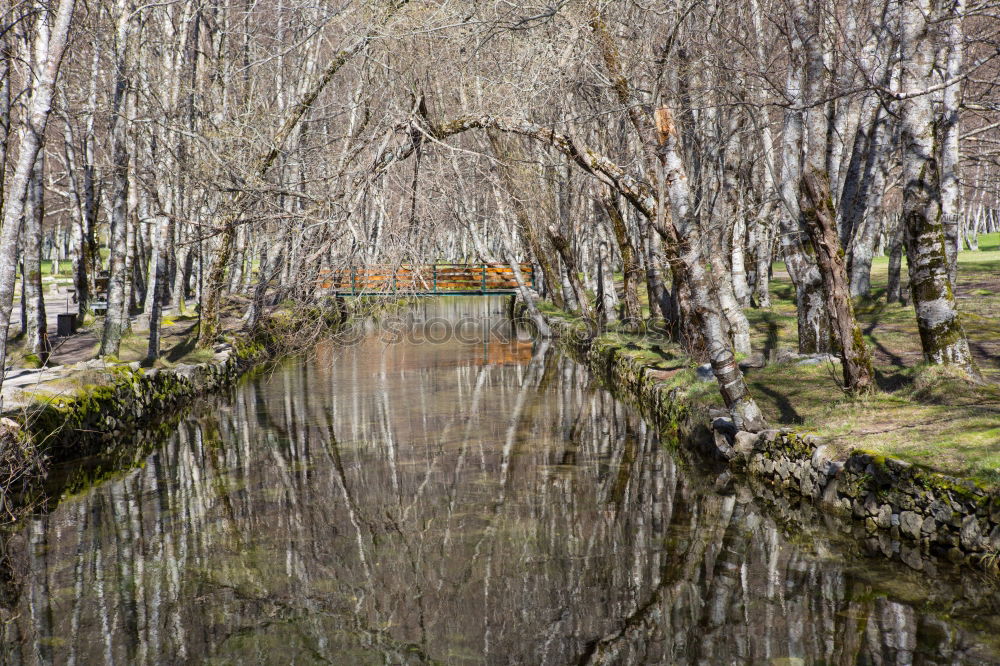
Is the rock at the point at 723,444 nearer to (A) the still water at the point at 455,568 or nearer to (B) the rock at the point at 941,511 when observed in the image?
(A) the still water at the point at 455,568

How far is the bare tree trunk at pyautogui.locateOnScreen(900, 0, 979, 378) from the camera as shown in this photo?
1083cm

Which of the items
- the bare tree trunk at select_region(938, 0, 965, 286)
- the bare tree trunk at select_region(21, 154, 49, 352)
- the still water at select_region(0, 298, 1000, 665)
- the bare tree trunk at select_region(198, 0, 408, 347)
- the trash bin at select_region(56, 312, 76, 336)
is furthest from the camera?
the trash bin at select_region(56, 312, 76, 336)

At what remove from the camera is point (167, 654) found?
646 centimetres

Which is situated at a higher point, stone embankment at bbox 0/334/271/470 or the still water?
stone embankment at bbox 0/334/271/470

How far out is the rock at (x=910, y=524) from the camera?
8.14 m

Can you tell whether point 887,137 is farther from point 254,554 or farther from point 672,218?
point 254,554

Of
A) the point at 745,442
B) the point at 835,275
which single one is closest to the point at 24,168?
the point at 745,442

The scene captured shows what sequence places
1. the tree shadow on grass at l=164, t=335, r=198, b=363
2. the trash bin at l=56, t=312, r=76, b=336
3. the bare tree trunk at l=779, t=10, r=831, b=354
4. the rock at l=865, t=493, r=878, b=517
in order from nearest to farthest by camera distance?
1. the rock at l=865, t=493, r=878, b=517
2. the bare tree trunk at l=779, t=10, r=831, b=354
3. the tree shadow on grass at l=164, t=335, r=198, b=363
4. the trash bin at l=56, t=312, r=76, b=336

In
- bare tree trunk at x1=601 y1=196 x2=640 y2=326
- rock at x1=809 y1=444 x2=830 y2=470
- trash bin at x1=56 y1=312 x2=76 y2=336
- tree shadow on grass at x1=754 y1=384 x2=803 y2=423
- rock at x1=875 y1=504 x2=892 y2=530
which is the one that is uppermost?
bare tree trunk at x1=601 y1=196 x2=640 y2=326

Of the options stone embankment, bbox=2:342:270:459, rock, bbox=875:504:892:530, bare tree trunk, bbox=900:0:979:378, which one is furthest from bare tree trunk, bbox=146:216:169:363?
rock, bbox=875:504:892:530

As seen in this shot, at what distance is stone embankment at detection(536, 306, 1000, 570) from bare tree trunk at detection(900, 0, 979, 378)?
2319 millimetres

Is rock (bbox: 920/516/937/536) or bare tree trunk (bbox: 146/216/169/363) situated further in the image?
bare tree trunk (bbox: 146/216/169/363)

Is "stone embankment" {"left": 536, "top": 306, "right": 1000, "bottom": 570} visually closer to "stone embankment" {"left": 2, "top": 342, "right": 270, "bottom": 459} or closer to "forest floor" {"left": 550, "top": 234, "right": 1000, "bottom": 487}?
"forest floor" {"left": 550, "top": 234, "right": 1000, "bottom": 487}

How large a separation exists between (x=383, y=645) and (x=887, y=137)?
1826 cm
